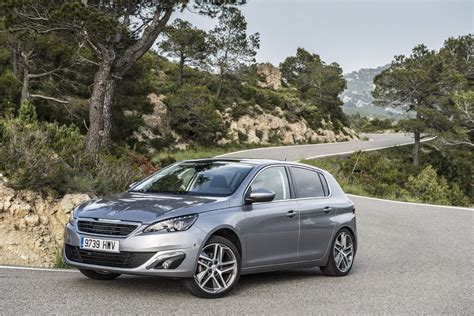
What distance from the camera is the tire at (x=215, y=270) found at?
644 centimetres

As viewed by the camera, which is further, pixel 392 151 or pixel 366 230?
pixel 392 151

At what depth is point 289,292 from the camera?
7.22m

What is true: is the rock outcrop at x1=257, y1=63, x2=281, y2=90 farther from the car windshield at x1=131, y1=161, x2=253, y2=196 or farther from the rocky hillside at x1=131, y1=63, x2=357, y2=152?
the car windshield at x1=131, y1=161, x2=253, y2=196

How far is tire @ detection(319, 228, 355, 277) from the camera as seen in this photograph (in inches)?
340

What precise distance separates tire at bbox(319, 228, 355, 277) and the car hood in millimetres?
2457

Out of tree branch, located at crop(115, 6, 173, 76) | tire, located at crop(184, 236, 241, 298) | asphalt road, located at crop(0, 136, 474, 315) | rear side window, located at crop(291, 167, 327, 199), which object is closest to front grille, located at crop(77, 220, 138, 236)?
asphalt road, located at crop(0, 136, 474, 315)

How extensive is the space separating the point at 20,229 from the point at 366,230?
7.72m

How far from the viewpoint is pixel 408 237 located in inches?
526


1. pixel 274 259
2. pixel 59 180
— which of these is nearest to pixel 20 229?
pixel 59 180

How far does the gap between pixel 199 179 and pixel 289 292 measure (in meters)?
1.74

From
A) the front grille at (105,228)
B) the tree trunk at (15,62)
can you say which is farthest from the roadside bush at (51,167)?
the tree trunk at (15,62)

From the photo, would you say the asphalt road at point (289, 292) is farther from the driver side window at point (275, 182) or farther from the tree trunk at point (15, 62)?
the tree trunk at point (15, 62)

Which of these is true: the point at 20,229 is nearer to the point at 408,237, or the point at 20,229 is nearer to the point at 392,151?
the point at 408,237

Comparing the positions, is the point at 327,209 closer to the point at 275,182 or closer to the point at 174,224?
the point at 275,182
